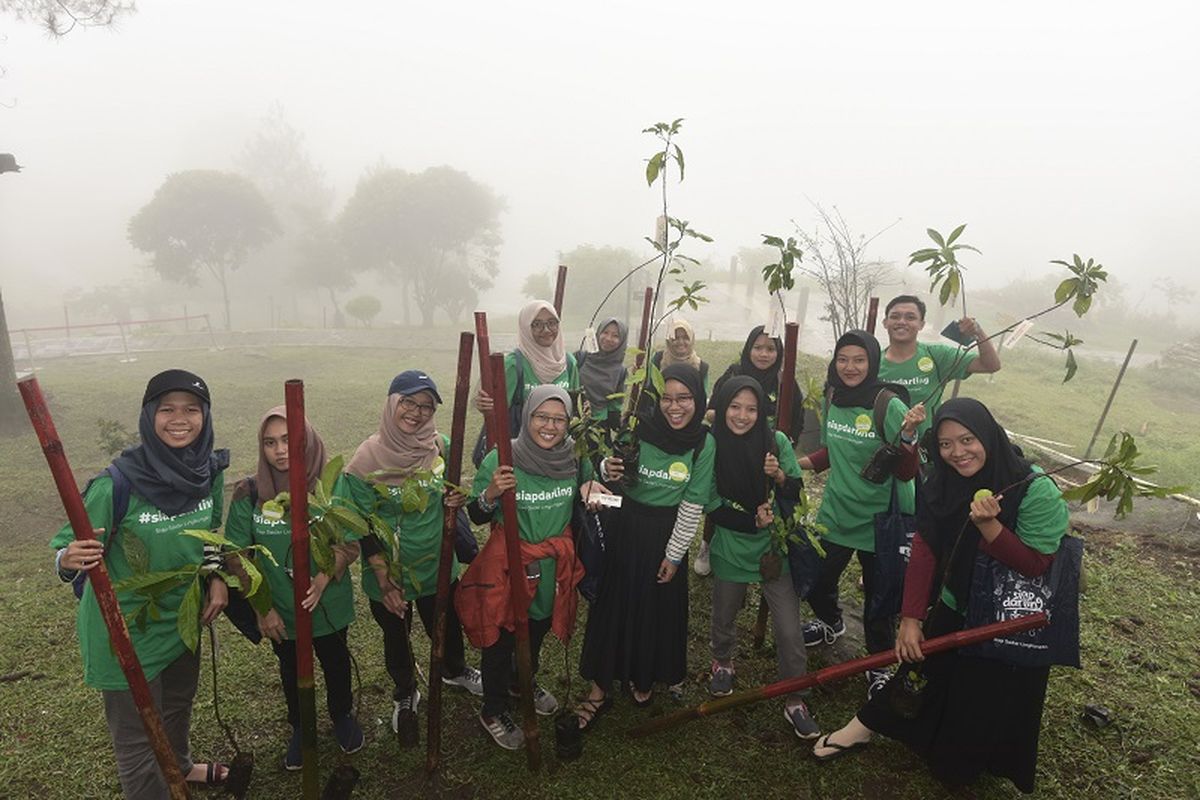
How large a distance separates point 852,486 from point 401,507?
2.82 m

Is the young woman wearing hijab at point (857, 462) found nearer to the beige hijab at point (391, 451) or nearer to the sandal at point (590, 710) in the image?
the sandal at point (590, 710)

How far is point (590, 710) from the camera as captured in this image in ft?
12.4

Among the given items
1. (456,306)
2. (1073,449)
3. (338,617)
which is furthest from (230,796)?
(456,306)

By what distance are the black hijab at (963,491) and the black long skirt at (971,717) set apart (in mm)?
326

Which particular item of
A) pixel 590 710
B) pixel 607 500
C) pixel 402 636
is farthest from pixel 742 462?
pixel 402 636

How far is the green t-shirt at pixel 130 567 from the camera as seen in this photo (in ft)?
8.28

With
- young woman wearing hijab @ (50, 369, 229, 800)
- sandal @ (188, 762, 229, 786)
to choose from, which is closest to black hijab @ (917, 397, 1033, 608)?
young woman wearing hijab @ (50, 369, 229, 800)

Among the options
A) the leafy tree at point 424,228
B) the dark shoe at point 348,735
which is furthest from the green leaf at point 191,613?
the leafy tree at point 424,228

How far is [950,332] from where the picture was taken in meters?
4.84

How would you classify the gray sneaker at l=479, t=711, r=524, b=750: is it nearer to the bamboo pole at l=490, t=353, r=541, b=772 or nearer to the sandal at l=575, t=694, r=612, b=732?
the bamboo pole at l=490, t=353, r=541, b=772

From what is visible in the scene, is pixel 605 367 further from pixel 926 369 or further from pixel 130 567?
pixel 130 567

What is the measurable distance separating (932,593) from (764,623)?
5.13 ft

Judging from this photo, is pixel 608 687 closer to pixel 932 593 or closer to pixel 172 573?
pixel 932 593

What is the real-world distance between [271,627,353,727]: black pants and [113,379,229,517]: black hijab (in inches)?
39.3
